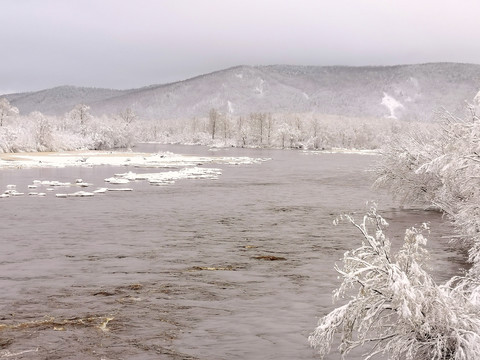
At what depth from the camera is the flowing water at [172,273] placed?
37.6ft

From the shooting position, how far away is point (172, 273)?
16.9 meters

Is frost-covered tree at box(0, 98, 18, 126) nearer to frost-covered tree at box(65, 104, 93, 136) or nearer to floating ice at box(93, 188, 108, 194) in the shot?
frost-covered tree at box(65, 104, 93, 136)

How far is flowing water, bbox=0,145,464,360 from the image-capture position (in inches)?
451

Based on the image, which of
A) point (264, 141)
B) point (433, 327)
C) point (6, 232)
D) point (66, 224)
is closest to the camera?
point (433, 327)

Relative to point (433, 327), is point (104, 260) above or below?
below

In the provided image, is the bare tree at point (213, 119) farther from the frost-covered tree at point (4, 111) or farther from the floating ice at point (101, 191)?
the floating ice at point (101, 191)

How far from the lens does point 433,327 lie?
25.5ft

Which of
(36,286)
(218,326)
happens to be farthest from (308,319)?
(36,286)

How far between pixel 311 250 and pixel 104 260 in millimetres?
7640

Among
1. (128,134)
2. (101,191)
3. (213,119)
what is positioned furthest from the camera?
(213,119)

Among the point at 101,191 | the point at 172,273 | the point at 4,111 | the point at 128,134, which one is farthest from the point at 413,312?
the point at 128,134

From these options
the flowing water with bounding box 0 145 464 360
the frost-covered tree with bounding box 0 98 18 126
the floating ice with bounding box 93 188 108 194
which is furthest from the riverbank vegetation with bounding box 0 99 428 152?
the flowing water with bounding box 0 145 464 360

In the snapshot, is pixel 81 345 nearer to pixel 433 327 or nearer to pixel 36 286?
pixel 36 286

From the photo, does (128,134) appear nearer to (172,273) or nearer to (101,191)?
(101,191)
